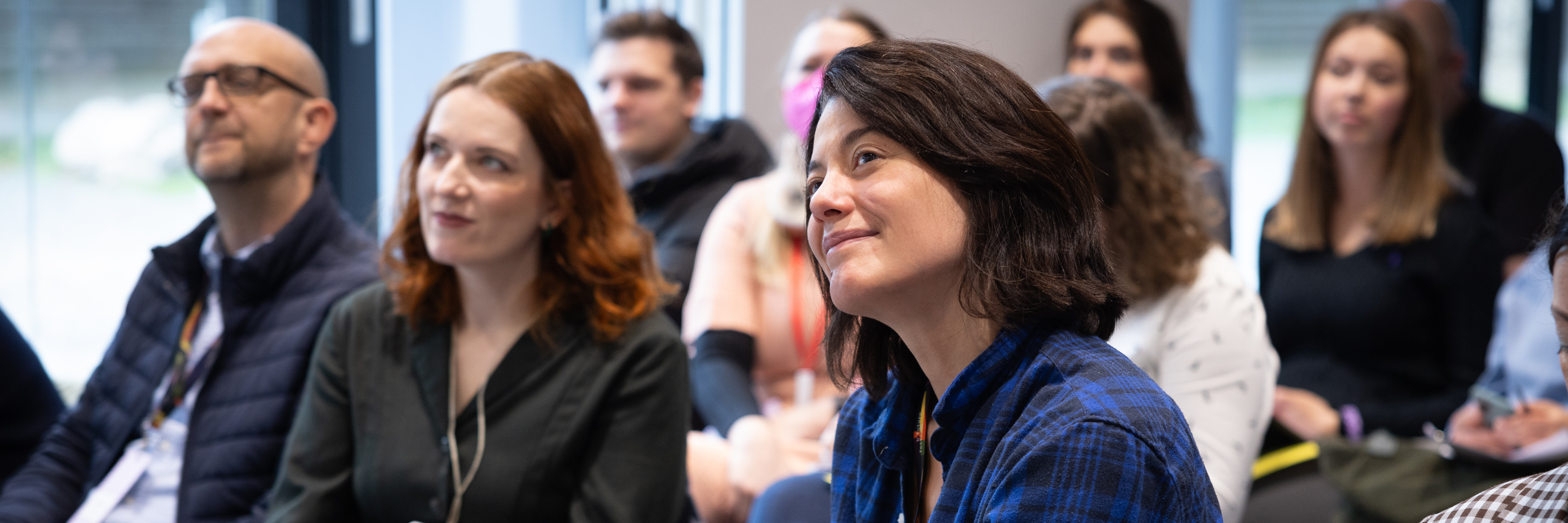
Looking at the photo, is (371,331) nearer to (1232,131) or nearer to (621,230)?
(621,230)

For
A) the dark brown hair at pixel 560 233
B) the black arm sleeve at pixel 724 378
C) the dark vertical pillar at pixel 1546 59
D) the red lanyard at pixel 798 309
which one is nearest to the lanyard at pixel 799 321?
the red lanyard at pixel 798 309

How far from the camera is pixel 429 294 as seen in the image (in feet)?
6.16

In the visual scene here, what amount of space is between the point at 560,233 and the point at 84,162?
1.85 meters

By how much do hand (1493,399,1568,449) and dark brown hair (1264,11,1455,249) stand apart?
50 cm

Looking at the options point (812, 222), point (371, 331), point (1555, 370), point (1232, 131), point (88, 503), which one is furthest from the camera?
point (1232, 131)

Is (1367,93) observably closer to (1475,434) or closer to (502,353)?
(1475,434)

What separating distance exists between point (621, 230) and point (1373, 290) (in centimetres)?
180

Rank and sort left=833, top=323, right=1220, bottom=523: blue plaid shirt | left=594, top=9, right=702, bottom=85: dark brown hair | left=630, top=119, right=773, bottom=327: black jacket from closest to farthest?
left=833, top=323, right=1220, bottom=523: blue plaid shirt < left=630, top=119, right=773, bottom=327: black jacket < left=594, top=9, right=702, bottom=85: dark brown hair

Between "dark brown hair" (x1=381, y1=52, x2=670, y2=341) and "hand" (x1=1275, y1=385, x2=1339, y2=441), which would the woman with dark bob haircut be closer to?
"dark brown hair" (x1=381, y1=52, x2=670, y2=341)

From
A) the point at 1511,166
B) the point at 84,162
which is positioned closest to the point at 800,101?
the point at 84,162

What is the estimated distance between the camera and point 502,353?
72.4 inches

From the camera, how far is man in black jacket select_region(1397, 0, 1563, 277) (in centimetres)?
335

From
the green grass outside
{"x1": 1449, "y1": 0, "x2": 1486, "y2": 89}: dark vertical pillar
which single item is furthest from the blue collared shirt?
{"x1": 1449, "y1": 0, "x2": 1486, "y2": 89}: dark vertical pillar


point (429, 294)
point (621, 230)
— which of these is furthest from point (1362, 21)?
point (429, 294)
